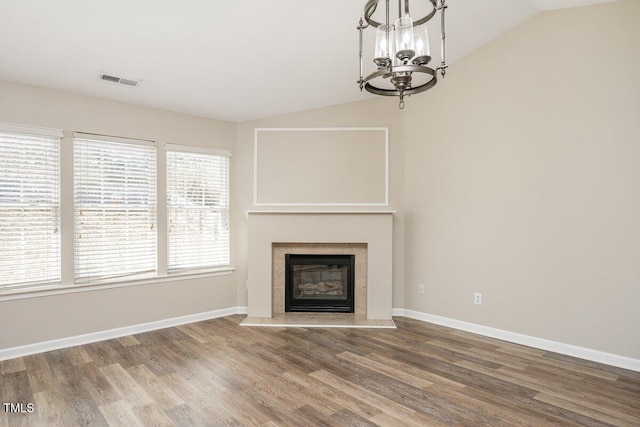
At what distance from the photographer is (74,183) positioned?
3826 mm

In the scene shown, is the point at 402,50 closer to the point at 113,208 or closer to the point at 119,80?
the point at 119,80

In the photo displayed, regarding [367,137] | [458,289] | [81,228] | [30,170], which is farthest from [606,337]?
[30,170]

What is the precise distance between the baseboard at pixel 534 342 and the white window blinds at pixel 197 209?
2586 mm

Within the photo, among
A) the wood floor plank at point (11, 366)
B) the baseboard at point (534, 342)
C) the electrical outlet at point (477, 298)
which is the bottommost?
the wood floor plank at point (11, 366)

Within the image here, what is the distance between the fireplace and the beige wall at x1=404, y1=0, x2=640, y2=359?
0.90 meters

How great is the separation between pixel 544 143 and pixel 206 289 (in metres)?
4.13

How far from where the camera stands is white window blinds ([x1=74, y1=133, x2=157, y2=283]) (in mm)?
3889

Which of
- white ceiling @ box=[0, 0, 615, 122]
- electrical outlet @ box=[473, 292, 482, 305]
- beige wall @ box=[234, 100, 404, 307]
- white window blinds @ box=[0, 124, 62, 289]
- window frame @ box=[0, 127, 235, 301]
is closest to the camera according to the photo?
white ceiling @ box=[0, 0, 615, 122]

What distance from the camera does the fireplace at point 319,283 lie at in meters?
4.83

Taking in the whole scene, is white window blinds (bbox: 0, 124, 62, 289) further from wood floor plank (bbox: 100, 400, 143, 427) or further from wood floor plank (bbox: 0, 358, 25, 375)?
wood floor plank (bbox: 100, 400, 143, 427)

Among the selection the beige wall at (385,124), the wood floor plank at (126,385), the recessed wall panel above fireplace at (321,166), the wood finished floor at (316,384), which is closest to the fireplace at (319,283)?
the beige wall at (385,124)

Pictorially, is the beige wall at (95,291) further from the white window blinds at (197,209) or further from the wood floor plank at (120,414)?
the wood floor plank at (120,414)

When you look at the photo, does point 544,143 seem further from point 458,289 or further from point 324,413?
point 324,413

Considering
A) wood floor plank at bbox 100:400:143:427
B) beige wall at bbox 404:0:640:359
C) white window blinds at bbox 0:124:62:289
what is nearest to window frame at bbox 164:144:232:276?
white window blinds at bbox 0:124:62:289
